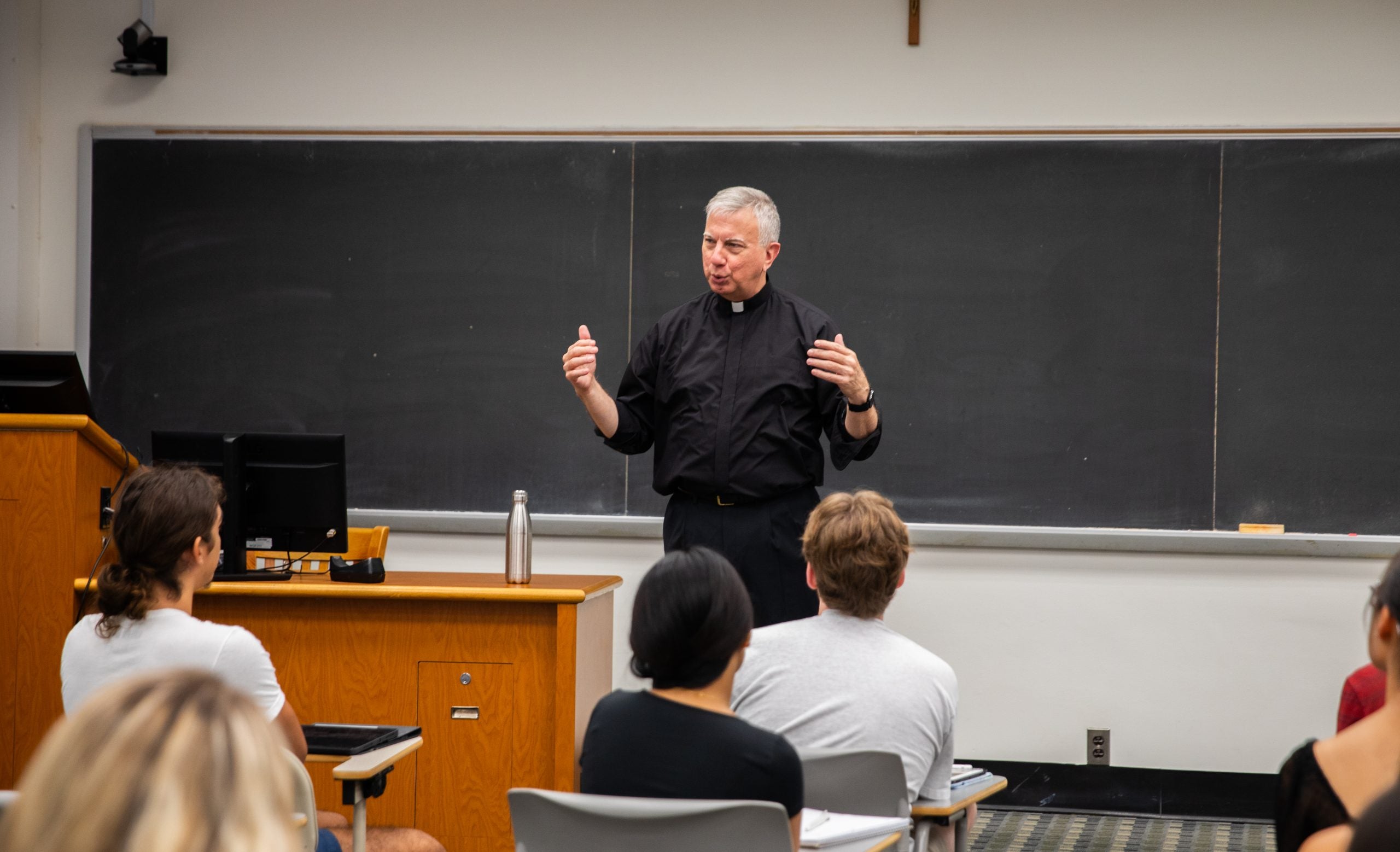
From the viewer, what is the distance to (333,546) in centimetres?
345

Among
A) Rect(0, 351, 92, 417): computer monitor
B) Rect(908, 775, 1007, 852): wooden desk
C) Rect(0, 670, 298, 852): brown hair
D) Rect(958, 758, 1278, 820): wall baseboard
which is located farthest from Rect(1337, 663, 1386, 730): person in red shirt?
Rect(0, 351, 92, 417): computer monitor

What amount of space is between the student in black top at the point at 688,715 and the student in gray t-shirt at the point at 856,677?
34 centimetres

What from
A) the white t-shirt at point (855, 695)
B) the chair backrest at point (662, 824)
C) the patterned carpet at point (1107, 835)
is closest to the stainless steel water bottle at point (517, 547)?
the white t-shirt at point (855, 695)

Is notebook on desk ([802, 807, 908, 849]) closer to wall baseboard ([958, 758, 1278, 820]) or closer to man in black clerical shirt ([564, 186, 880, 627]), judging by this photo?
man in black clerical shirt ([564, 186, 880, 627])

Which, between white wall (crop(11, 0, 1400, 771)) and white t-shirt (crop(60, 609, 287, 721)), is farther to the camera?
white wall (crop(11, 0, 1400, 771))

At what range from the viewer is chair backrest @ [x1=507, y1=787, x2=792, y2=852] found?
151 centimetres

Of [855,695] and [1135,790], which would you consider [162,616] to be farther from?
[1135,790]

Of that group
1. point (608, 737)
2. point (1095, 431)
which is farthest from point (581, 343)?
point (1095, 431)

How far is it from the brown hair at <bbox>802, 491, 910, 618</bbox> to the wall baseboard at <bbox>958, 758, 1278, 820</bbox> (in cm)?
235

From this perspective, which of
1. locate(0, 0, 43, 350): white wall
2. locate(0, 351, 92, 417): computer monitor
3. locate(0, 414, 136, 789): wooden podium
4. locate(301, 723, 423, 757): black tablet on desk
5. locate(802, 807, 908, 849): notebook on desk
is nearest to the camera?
locate(802, 807, 908, 849): notebook on desk

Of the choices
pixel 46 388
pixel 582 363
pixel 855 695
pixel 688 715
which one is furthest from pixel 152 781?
pixel 46 388

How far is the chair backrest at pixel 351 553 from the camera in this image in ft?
12.3

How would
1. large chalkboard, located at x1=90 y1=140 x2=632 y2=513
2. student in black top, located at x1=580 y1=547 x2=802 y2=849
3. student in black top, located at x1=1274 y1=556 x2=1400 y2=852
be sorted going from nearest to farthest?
1. student in black top, located at x1=1274 y1=556 x2=1400 y2=852
2. student in black top, located at x1=580 y1=547 x2=802 y2=849
3. large chalkboard, located at x1=90 y1=140 x2=632 y2=513

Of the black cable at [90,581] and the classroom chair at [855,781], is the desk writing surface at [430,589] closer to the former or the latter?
the black cable at [90,581]
